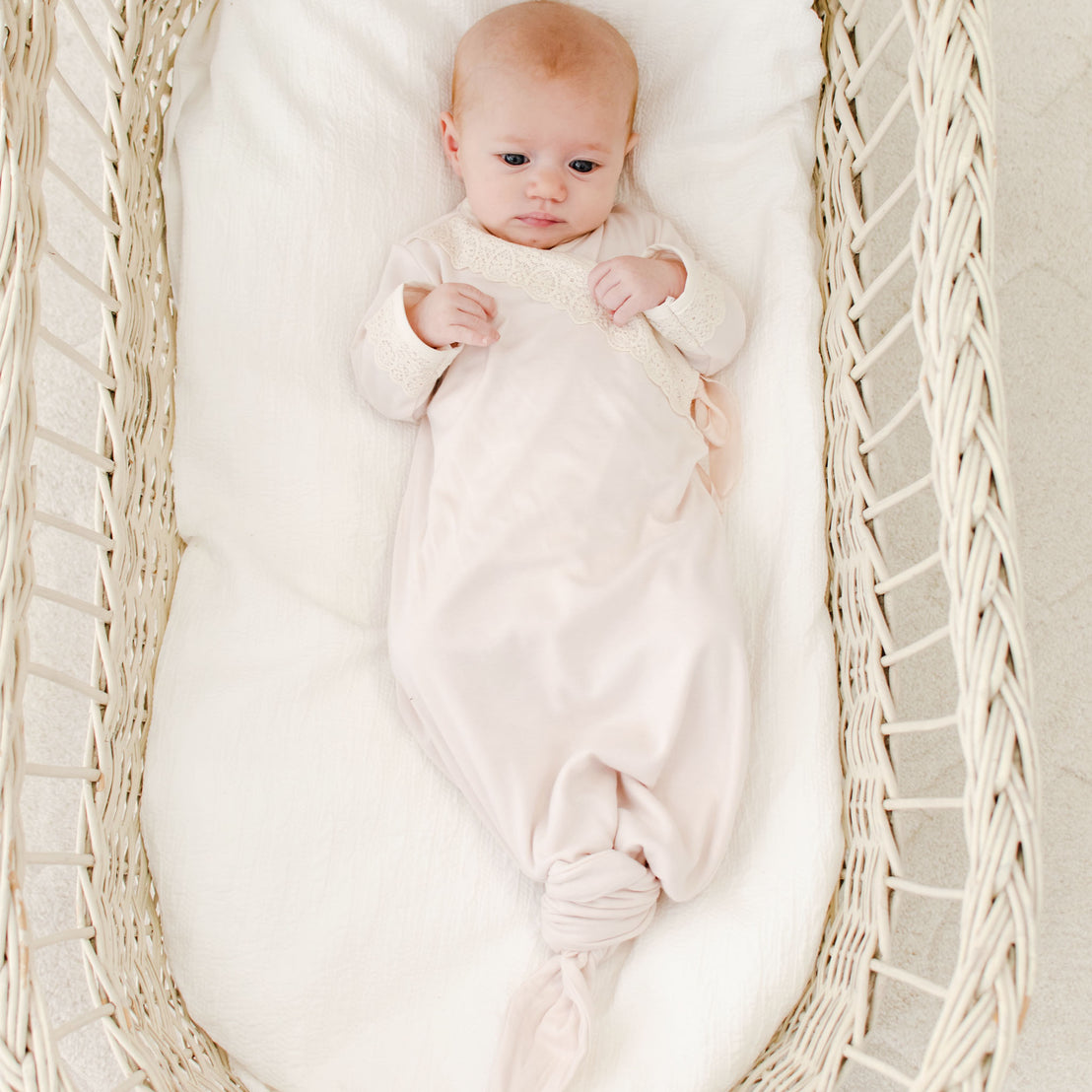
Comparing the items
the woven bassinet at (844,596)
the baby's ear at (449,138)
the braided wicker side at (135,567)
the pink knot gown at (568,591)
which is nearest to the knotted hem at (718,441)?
the pink knot gown at (568,591)

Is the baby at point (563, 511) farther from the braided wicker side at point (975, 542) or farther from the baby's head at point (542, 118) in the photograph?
the braided wicker side at point (975, 542)

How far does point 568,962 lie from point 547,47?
0.87 metres

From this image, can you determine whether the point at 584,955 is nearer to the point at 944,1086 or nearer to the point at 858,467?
the point at 944,1086

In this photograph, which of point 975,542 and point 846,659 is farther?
point 846,659

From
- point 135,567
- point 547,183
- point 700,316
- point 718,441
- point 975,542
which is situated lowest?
point 135,567

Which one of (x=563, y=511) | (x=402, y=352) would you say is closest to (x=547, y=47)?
(x=402, y=352)

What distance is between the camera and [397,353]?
1057mm

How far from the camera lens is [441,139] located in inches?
48.4

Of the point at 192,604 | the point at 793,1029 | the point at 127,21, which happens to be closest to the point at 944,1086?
the point at 793,1029

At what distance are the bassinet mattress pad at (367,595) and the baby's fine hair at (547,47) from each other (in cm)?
10

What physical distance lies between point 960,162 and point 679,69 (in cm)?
54

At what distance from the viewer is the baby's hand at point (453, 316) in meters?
1.03

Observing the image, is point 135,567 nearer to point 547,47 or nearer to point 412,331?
point 412,331

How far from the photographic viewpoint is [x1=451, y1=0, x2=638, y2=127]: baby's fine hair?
3.51 ft
